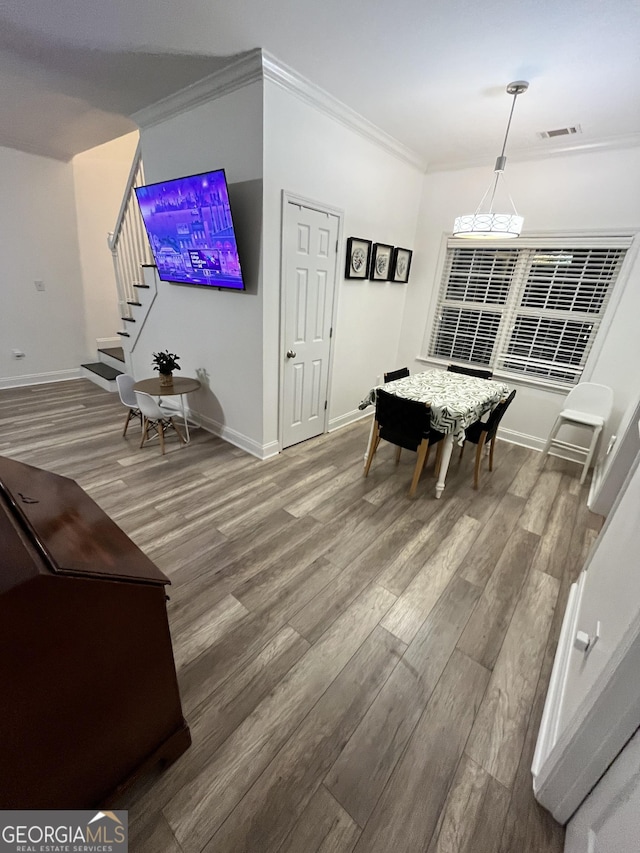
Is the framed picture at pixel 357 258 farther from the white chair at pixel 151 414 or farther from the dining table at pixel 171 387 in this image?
the white chair at pixel 151 414

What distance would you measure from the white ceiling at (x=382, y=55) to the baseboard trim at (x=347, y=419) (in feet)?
8.79

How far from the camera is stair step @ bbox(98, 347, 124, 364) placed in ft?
15.6

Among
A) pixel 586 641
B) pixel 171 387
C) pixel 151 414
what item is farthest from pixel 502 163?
pixel 151 414

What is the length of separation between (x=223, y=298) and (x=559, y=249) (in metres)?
3.17

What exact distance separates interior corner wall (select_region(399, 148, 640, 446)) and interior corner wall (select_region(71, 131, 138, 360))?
3874 millimetres

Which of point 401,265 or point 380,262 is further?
point 401,265

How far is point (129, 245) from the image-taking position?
4012mm

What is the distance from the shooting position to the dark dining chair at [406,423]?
2.46 meters

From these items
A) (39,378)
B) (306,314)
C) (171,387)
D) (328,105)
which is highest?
(328,105)

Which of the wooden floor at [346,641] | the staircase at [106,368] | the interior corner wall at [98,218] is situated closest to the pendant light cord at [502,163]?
the wooden floor at [346,641]

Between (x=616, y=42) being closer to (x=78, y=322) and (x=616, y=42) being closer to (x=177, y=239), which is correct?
(x=177, y=239)

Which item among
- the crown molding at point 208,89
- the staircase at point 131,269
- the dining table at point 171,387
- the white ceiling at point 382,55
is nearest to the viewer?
the white ceiling at point 382,55

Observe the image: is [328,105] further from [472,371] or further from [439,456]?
[439,456]

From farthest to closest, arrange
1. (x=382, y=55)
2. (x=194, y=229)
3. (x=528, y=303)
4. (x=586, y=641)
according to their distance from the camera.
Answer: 1. (x=528, y=303)
2. (x=194, y=229)
3. (x=382, y=55)
4. (x=586, y=641)
